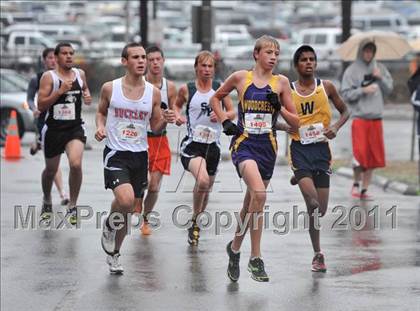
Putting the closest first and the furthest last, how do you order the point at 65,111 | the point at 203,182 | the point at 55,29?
the point at 203,182, the point at 65,111, the point at 55,29

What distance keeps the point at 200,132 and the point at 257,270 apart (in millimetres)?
2596

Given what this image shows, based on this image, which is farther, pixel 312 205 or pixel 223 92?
pixel 312 205

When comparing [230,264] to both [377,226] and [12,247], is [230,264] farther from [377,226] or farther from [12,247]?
[377,226]

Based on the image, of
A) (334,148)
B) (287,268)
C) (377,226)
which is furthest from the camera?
(334,148)

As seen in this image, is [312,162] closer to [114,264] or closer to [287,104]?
[287,104]

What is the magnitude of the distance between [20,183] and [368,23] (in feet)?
154

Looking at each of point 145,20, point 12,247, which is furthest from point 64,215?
point 145,20

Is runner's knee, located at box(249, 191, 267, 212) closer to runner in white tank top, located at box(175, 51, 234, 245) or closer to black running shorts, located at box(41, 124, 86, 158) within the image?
runner in white tank top, located at box(175, 51, 234, 245)

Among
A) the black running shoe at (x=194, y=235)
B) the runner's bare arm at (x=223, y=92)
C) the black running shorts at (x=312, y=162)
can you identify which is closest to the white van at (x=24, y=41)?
the black running shoe at (x=194, y=235)

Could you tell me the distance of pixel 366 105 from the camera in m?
16.6

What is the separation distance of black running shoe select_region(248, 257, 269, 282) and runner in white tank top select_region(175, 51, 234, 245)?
7.22 ft

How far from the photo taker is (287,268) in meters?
11.1

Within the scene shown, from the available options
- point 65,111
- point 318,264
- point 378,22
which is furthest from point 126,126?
point 378,22

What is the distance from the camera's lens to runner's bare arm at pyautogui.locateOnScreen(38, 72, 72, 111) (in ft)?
43.4
